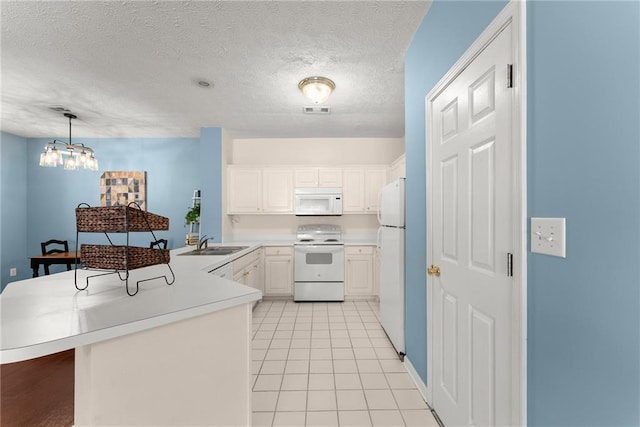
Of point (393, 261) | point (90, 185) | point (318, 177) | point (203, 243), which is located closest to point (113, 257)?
point (393, 261)

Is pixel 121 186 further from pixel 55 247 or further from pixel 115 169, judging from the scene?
pixel 55 247

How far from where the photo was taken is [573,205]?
2.50 ft

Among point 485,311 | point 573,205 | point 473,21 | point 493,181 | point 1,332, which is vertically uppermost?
point 473,21

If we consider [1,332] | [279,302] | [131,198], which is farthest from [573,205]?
[131,198]

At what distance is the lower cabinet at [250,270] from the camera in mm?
2951

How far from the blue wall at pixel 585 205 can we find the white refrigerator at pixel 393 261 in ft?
4.49

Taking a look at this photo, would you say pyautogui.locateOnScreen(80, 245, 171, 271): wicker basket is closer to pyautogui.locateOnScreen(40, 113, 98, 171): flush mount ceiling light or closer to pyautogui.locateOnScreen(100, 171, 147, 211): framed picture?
pyautogui.locateOnScreen(40, 113, 98, 171): flush mount ceiling light

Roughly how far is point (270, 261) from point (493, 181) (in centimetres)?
347

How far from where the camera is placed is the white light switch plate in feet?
2.59

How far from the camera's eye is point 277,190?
4.29 metres

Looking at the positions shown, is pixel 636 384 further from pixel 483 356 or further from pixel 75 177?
pixel 75 177

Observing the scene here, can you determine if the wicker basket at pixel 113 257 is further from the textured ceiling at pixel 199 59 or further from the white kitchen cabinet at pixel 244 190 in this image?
the white kitchen cabinet at pixel 244 190

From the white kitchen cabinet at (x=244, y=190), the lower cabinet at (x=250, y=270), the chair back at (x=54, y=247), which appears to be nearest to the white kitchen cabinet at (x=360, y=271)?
the lower cabinet at (x=250, y=270)

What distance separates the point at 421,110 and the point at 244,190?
313 cm
